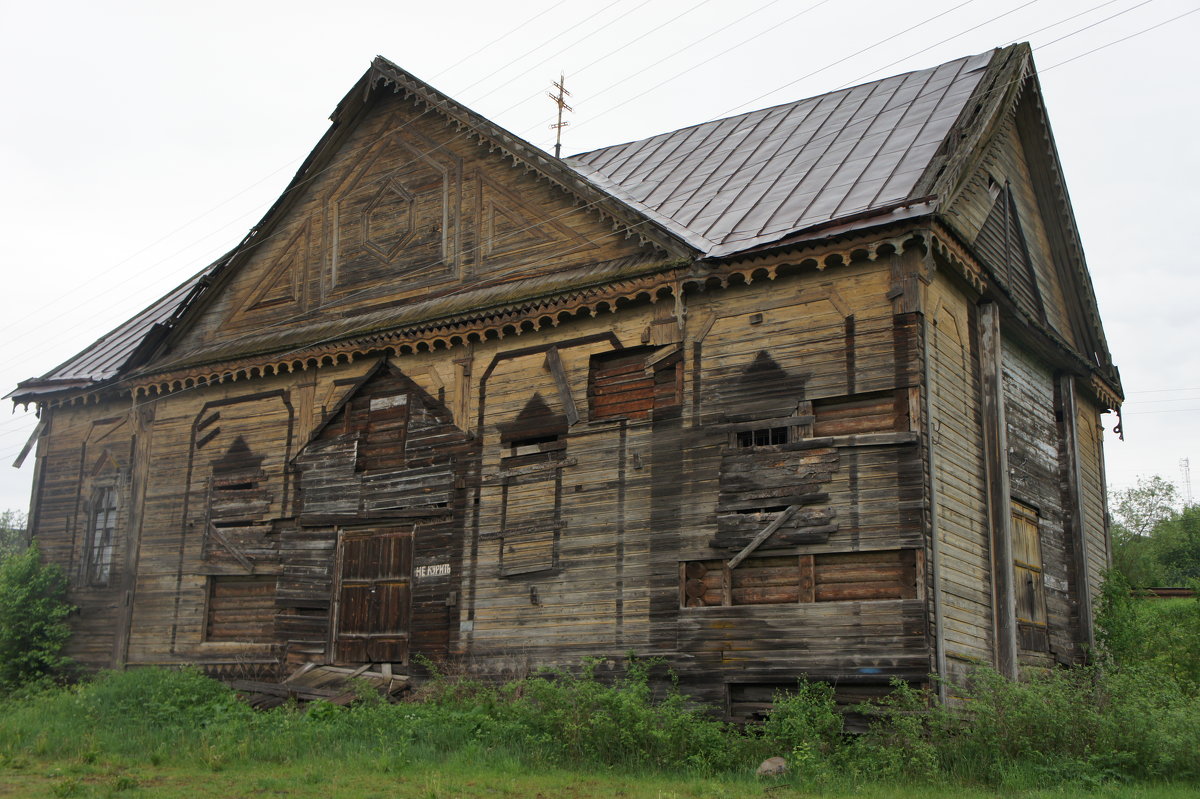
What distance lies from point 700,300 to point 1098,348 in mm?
10315

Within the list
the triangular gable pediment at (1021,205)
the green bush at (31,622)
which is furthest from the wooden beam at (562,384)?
the green bush at (31,622)

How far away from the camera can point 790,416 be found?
15906mm

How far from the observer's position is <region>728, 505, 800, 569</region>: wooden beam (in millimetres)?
15438

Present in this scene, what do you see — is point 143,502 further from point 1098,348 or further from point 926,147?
point 1098,348

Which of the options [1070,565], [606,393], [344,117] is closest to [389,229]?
[344,117]

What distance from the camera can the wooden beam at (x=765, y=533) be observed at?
50.6 ft

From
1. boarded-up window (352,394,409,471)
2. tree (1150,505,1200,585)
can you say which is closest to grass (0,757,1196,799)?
boarded-up window (352,394,409,471)

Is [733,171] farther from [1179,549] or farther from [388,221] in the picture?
[1179,549]

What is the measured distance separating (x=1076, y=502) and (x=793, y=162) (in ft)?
26.5

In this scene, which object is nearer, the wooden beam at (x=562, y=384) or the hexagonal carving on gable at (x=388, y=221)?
the wooden beam at (x=562, y=384)

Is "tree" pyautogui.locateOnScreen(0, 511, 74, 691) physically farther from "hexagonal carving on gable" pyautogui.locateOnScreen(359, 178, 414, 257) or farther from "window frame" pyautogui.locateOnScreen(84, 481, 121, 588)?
"hexagonal carving on gable" pyautogui.locateOnScreen(359, 178, 414, 257)

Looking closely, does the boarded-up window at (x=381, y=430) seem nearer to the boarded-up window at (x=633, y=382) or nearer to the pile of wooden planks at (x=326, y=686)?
the pile of wooden planks at (x=326, y=686)

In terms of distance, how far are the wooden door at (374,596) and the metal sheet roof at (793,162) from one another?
7.09 meters

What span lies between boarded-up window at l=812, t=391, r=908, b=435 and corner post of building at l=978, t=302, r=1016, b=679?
2606mm
